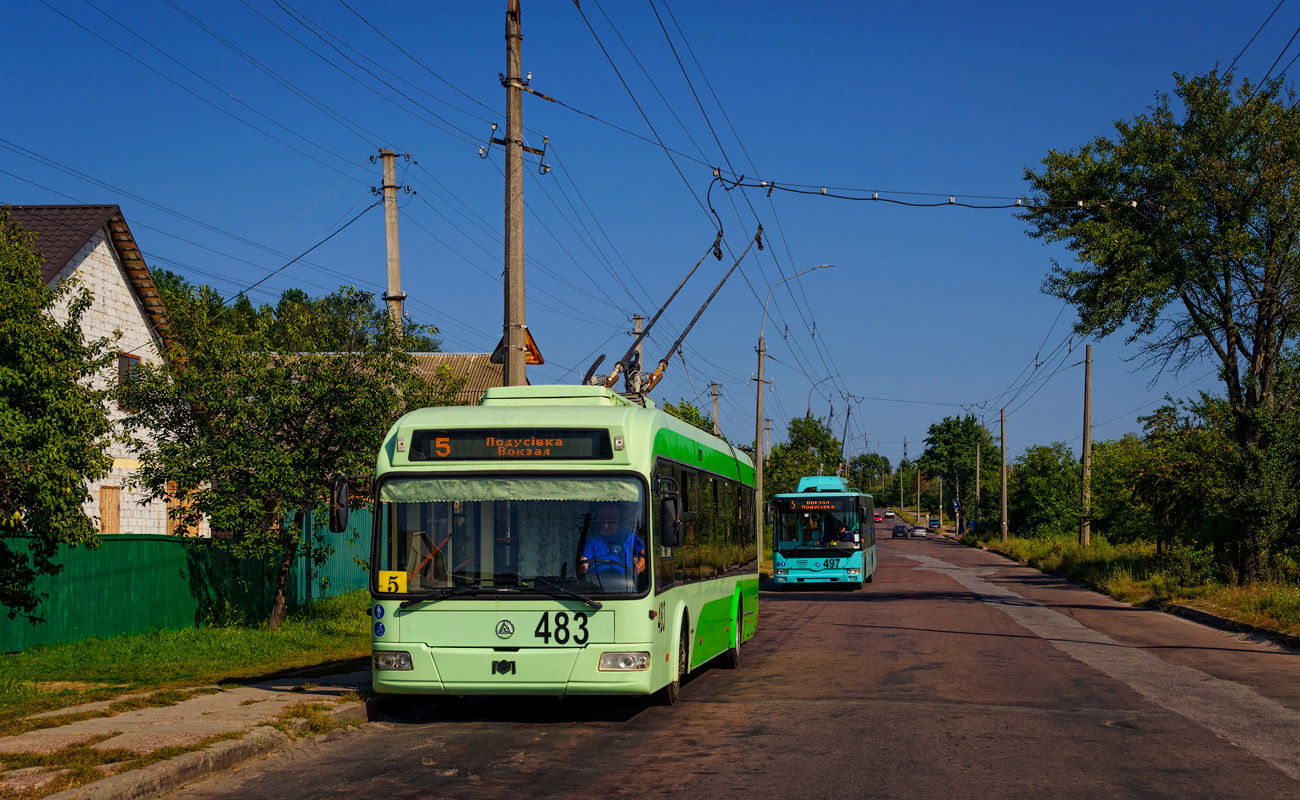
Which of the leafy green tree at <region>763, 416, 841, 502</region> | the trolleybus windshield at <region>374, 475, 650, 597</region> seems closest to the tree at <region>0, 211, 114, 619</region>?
the trolleybus windshield at <region>374, 475, 650, 597</region>

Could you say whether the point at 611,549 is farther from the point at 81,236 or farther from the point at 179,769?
the point at 81,236

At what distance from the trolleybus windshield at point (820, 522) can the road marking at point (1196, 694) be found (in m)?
11.1

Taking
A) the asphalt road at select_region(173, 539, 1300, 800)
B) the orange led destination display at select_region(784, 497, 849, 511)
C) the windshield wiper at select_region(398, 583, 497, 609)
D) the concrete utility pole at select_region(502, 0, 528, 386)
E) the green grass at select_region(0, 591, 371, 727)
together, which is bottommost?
the green grass at select_region(0, 591, 371, 727)

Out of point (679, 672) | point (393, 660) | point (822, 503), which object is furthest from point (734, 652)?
point (822, 503)

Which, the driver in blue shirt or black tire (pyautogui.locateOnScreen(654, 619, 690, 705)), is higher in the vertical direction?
the driver in blue shirt

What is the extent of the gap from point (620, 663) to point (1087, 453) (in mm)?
34700

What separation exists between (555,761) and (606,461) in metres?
2.79

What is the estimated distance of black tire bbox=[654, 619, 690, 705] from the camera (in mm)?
11250

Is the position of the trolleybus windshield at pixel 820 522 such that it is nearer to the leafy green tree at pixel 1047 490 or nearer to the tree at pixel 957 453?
the leafy green tree at pixel 1047 490

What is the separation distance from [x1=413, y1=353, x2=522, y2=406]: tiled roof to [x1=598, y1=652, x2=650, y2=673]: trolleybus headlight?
35.5 m

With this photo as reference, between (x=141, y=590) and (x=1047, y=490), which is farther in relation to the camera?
(x=1047, y=490)

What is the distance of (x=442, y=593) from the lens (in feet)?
33.2

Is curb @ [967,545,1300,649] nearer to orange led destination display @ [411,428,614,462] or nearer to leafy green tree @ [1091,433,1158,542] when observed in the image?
leafy green tree @ [1091,433,1158,542]

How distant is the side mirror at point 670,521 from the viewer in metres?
10.0
